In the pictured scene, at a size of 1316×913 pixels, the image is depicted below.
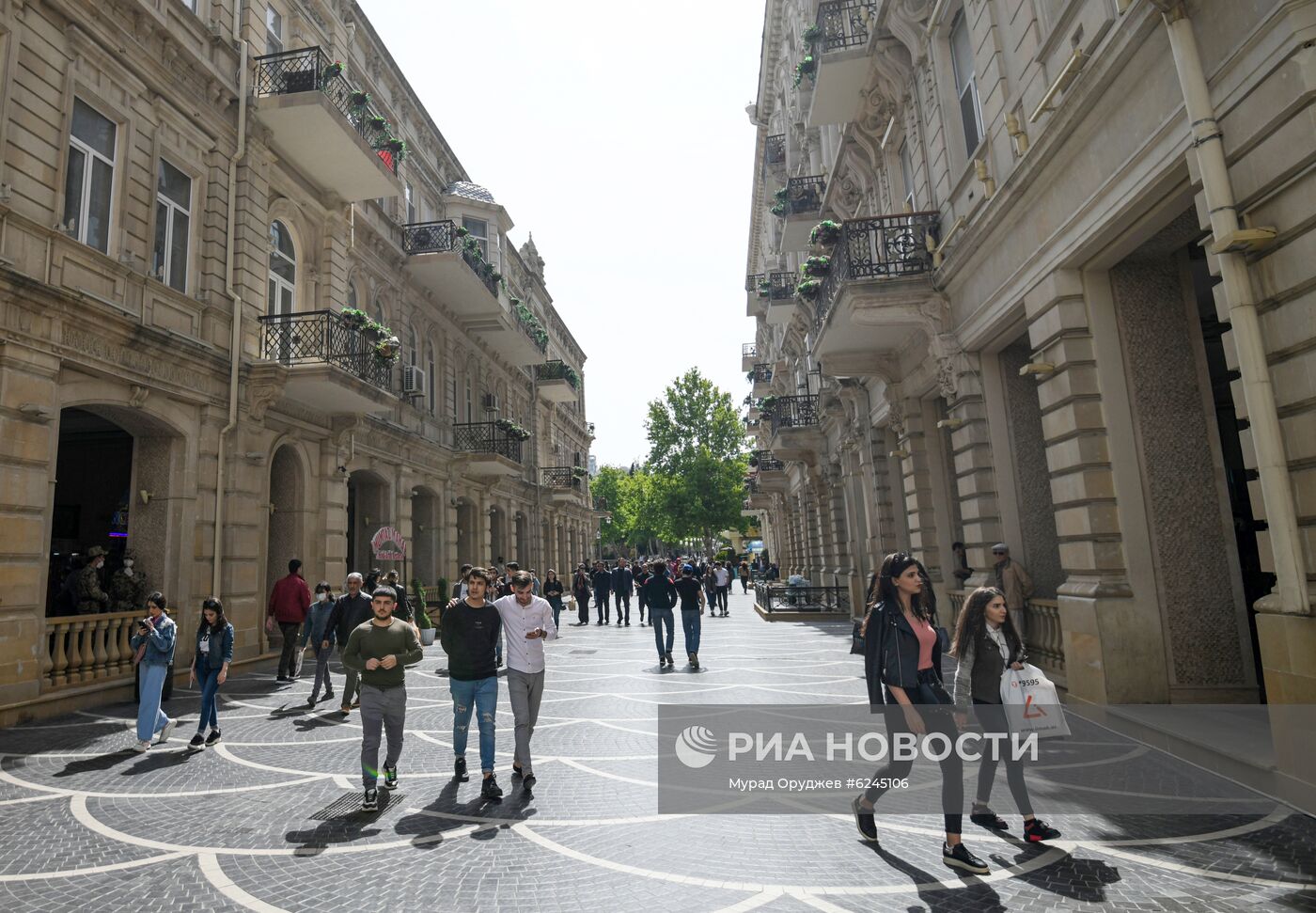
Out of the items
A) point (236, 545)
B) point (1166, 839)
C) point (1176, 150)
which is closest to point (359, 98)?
point (236, 545)

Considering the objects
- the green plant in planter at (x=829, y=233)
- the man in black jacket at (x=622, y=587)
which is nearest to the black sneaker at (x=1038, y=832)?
the green plant in planter at (x=829, y=233)

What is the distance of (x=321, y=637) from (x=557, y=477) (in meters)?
27.4

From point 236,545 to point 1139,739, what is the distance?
1364cm

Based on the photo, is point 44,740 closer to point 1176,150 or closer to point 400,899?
point 400,899

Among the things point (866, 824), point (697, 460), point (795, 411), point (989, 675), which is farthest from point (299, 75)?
point (697, 460)

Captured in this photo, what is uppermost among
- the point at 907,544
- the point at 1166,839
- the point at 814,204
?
the point at 814,204

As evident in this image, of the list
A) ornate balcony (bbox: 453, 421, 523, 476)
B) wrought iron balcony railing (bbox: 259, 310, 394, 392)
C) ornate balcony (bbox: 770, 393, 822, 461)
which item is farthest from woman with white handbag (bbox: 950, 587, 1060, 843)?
ornate balcony (bbox: 453, 421, 523, 476)

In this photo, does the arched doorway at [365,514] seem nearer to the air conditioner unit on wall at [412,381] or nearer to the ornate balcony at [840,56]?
the air conditioner unit on wall at [412,381]

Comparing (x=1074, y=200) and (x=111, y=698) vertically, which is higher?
(x=1074, y=200)

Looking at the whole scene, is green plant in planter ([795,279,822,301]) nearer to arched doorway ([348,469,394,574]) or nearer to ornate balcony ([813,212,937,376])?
ornate balcony ([813,212,937,376])

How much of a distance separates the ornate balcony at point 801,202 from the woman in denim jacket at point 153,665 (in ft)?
57.8

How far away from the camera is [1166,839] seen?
14.7ft

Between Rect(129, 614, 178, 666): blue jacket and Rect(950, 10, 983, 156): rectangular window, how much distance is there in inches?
489

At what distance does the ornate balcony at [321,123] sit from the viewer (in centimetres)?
1381
